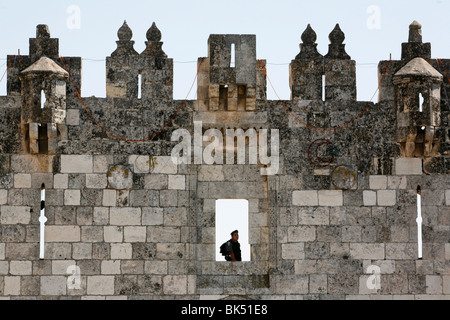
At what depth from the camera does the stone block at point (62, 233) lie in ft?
57.8

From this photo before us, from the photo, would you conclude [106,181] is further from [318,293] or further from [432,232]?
[432,232]

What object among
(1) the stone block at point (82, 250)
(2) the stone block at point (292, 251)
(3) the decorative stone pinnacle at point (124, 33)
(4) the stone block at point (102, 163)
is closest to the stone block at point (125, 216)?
(1) the stone block at point (82, 250)

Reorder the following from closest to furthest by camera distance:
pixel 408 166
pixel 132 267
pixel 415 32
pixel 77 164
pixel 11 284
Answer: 1. pixel 11 284
2. pixel 132 267
3. pixel 77 164
4. pixel 408 166
5. pixel 415 32

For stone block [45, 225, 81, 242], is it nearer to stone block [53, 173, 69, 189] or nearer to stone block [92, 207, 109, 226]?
stone block [92, 207, 109, 226]

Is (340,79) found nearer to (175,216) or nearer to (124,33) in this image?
(175,216)

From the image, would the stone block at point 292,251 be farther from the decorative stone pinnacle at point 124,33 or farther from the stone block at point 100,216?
the decorative stone pinnacle at point 124,33

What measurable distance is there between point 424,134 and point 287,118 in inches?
102

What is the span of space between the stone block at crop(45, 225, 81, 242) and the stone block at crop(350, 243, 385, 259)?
16.7 feet

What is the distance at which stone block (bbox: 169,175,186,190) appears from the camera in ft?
58.7

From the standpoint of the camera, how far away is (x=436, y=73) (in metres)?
18.2

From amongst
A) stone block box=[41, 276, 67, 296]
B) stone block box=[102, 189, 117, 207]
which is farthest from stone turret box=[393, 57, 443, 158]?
stone block box=[41, 276, 67, 296]

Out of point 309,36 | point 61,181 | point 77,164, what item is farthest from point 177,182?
point 309,36

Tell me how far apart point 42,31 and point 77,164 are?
2.61m

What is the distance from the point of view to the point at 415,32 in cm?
1859
